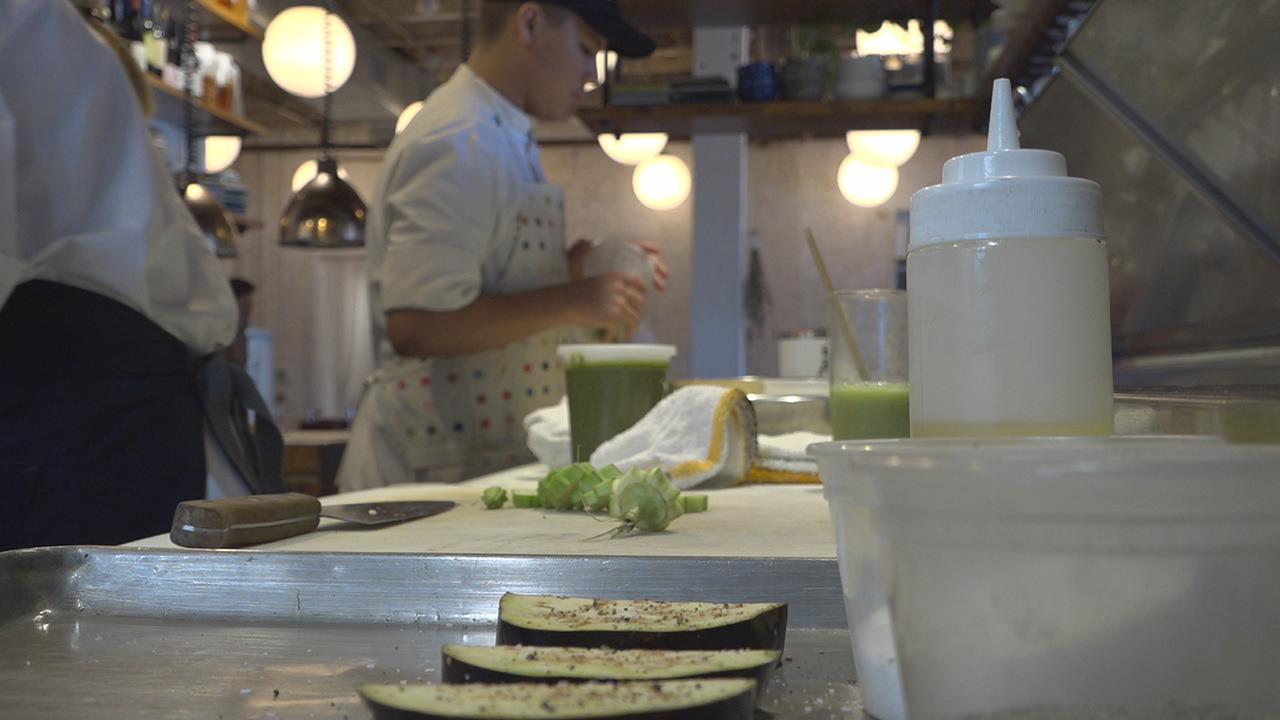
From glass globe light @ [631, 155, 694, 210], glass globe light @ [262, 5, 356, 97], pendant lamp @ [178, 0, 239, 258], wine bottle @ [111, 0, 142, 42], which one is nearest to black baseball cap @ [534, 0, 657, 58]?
wine bottle @ [111, 0, 142, 42]

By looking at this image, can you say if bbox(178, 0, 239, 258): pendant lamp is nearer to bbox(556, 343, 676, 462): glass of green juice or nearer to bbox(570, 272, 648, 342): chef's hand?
bbox(570, 272, 648, 342): chef's hand

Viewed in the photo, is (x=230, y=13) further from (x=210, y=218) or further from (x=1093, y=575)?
(x=1093, y=575)

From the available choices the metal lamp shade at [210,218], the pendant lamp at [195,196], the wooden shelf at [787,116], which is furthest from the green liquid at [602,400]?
the metal lamp shade at [210,218]

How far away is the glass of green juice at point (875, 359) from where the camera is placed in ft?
4.42

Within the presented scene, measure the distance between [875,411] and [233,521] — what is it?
75 centimetres

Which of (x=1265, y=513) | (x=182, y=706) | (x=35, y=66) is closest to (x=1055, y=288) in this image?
(x=1265, y=513)

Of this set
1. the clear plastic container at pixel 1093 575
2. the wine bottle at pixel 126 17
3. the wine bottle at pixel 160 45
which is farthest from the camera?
the wine bottle at pixel 160 45

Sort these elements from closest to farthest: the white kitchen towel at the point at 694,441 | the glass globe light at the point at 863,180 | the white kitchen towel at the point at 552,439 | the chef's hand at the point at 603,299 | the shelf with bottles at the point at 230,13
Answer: the white kitchen towel at the point at 694,441, the white kitchen towel at the point at 552,439, the chef's hand at the point at 603,299, the shelf with bottles at the point at 230,13, the glass globe light at the point at 863,180

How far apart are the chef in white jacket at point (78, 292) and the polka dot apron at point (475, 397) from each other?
855 mm

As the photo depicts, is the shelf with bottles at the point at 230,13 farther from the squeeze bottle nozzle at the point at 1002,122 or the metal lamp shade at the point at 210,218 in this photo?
the squeeze bottle nozzle at the point at 1002,122

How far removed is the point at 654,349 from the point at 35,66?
1.13 m

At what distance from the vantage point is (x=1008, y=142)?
0.62m

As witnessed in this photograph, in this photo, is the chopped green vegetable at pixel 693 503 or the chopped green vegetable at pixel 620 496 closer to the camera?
the chopped green vegetable at pixel 620 496

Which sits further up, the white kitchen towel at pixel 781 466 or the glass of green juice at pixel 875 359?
the glass of green juice at pixel 875 359
